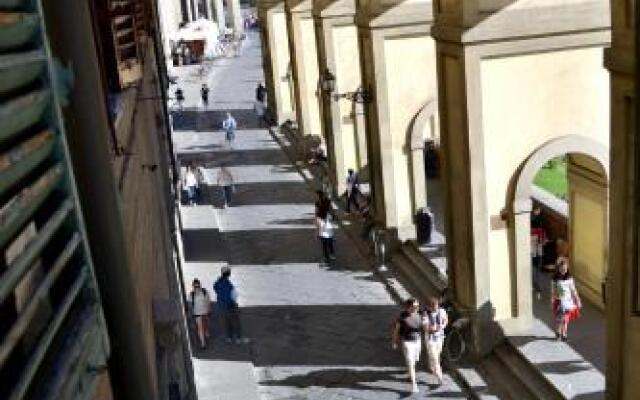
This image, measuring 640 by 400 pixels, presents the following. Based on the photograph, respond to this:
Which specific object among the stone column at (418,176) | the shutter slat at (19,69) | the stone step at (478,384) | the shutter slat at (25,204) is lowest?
the stone step at (478,384)

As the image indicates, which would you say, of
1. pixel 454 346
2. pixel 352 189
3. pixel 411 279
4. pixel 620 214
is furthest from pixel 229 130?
pixel 620 214

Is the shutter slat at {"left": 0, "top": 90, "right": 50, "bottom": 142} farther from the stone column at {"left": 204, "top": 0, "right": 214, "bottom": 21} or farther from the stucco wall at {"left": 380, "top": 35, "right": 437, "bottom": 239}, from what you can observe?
the stone column at {"left": 204, "top": 0, "right": 214, "bottom": 21}

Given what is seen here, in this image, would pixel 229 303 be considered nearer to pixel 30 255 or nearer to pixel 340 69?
pixel 340 69

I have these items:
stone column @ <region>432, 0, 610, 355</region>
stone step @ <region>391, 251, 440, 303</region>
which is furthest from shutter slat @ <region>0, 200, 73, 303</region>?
stone step @ <region>391, 251, 440, 303</region>

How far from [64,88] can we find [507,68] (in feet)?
33.8

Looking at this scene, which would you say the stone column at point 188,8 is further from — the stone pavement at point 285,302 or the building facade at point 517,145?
the building facade at point 517,145

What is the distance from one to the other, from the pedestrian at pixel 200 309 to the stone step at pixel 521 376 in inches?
173

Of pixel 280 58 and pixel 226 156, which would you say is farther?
pixel 280 58

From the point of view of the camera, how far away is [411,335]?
11.5 m

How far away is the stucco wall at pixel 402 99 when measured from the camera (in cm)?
1612

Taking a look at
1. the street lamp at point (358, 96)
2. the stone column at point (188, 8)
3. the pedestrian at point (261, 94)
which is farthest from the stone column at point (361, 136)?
the stone column at point (188, 8)

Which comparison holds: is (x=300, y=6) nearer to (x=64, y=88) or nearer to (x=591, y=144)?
(x=591, y=144)

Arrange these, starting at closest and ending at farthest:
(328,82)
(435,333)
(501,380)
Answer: (501,380) < (435,333) < (328,82)

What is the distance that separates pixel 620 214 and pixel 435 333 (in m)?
3.77
